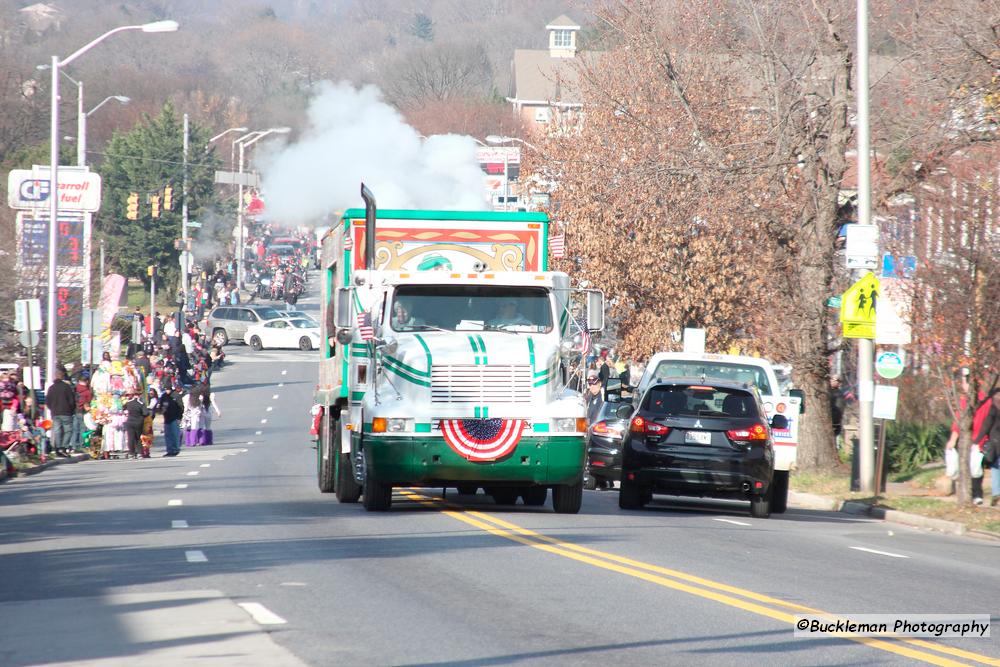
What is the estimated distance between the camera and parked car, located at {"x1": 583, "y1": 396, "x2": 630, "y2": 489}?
83.3 ft

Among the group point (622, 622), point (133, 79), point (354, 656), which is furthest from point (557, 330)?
point (133, 79)

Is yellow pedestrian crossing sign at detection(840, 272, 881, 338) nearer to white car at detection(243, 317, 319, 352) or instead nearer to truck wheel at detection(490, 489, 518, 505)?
truck wheel at detection(490, 489, 518, 505)

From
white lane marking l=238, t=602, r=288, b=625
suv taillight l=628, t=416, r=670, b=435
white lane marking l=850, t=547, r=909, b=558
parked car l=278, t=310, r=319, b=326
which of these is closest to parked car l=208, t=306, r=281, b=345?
parked car l=278, t=310, r=319, b=326

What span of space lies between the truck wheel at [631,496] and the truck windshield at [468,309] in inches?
120

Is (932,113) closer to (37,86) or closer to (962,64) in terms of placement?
(962,64)

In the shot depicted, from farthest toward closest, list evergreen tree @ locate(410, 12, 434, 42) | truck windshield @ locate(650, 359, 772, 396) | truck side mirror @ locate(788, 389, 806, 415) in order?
evergreen tree @ locate(410, 12, 434, 42)
truck windshield @ locate(650, 359, 772, 396)
truck side mirror @ locate(788, 389, 806, 415)

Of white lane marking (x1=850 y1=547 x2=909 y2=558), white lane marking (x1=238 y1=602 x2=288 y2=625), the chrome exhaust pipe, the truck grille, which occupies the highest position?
the chrome exhaust pipe

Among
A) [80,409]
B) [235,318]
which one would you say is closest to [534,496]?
[80,409]

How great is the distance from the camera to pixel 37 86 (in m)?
87.6

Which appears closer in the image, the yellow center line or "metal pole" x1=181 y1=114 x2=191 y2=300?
the yellow center line

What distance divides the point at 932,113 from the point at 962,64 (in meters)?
1.27

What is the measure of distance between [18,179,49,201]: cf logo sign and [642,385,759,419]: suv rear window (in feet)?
110

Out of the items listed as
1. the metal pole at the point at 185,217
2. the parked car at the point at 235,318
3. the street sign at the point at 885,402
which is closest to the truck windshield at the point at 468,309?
the street sign at the point at 885,402

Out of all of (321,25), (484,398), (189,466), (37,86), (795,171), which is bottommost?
(189,466)
